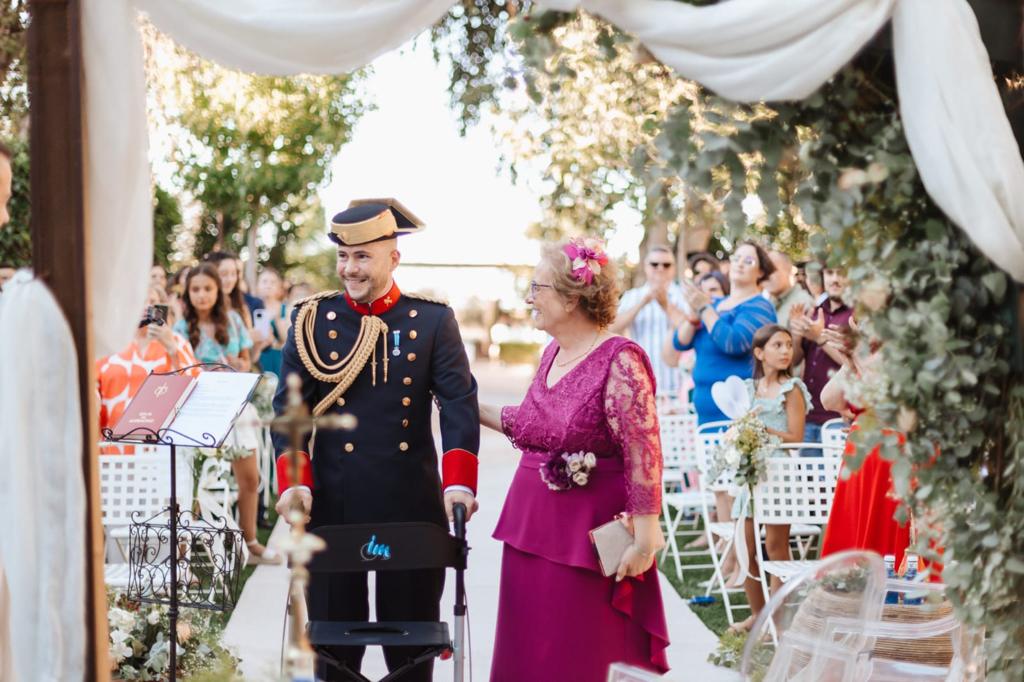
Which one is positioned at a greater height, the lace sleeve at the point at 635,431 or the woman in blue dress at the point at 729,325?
the woman in blue dress at the point at 729,325

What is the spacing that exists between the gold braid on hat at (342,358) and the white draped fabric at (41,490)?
1.05 meters

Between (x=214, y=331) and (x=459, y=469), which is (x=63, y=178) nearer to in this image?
(x=459, y=469)

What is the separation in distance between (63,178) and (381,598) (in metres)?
1.92

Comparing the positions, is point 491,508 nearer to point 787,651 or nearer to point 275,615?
point 275,615

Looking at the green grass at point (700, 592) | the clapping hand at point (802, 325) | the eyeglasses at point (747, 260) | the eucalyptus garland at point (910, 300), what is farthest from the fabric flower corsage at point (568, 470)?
the eyeglasses at point (747, 260)

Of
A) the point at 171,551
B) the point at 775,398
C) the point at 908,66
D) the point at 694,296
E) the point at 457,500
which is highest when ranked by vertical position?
the point at 908,66

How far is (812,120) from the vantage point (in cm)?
366

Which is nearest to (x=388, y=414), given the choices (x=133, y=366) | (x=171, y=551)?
(x=171, y=551)

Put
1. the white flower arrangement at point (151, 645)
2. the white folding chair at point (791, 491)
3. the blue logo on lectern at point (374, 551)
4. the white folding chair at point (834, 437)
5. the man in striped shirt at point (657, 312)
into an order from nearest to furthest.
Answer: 1. the blue logo on lectern at point (374, 551)
2. the white flower arrangement at point (151, 645)
3. the white folding chair at point (791, 491)
4. the white folding chair at point (834, 437)
5. the man in striped shirt at point (657, 312)

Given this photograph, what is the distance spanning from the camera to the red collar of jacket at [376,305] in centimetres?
468

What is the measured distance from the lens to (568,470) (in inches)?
172

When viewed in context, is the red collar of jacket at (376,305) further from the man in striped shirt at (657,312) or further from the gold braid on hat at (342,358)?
the man in striped shirt at (657,312)

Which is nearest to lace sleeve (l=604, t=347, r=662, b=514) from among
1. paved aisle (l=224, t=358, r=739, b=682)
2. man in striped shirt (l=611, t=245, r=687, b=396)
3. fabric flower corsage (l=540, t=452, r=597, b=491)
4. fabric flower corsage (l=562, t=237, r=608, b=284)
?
fabric flower corsage (l=540, t=452, r=597, b=491)

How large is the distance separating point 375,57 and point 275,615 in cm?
438
